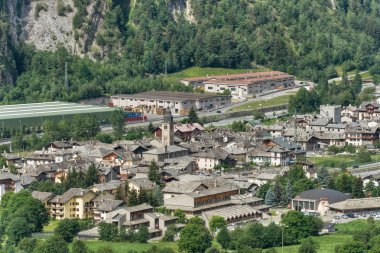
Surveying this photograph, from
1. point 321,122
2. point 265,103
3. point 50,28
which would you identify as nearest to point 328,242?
point 321,122

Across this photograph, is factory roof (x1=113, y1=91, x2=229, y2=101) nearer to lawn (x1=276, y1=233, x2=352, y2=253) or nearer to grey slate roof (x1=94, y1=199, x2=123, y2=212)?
grey slate roof (x1=94, y1=199, x2=123, y2=212)

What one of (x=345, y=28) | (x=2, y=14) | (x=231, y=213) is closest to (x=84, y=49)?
(x=2, y=14)

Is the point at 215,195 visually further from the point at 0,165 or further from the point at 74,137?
the point at 74,137

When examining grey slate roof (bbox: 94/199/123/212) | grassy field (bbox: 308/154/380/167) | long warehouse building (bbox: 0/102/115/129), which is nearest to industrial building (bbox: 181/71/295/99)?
long warehouse building (bbox: 0/102/115/129)

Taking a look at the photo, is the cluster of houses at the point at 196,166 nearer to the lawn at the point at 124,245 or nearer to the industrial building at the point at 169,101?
the lawn at the point at 124,245

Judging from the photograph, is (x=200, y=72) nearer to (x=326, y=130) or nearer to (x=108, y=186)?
(x=326, y=130)

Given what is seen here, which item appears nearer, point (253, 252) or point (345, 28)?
point (253, 252)

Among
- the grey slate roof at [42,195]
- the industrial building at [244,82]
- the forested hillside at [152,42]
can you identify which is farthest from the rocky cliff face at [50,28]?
the grey slate roof at [42,195]
